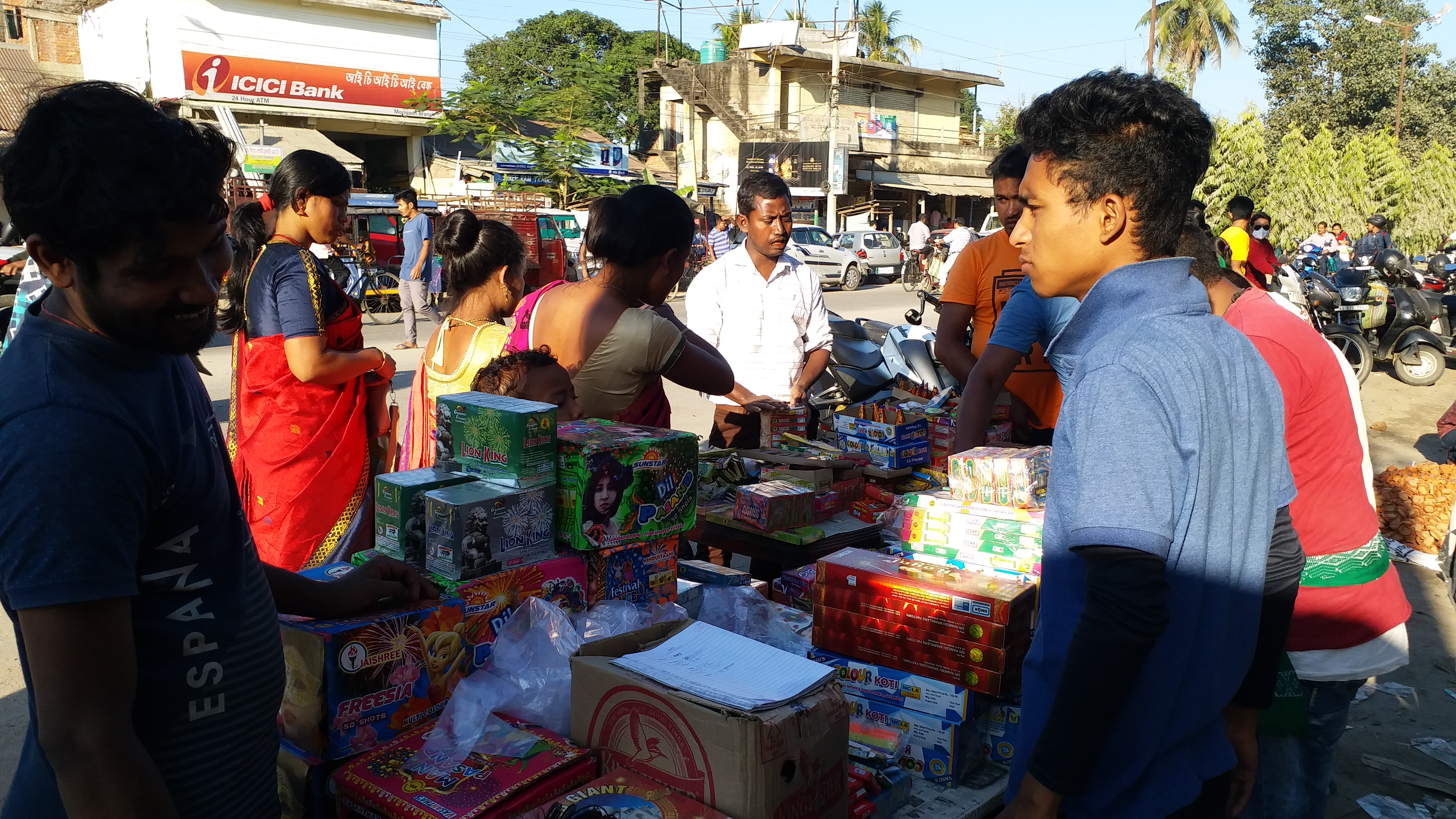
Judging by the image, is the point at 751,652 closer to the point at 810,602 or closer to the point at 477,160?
the point at 810,602

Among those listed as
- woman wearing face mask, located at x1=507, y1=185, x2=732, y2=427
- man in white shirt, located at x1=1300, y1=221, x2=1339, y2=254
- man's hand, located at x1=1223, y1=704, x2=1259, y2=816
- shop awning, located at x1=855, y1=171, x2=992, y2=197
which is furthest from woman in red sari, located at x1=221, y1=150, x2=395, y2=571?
shop awning, located at x1=855, y1=171, x2=992, y2=197

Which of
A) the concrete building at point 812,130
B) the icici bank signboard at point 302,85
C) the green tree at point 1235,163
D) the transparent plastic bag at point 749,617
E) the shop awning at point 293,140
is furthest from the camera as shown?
the concrete building at point 812,130

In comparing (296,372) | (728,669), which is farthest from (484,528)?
(296,372)

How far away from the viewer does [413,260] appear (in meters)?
11.1

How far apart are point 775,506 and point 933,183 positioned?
35314mm

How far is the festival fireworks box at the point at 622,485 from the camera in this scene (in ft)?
7.02

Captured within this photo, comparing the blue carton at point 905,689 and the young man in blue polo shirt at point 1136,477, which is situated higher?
the young man in blue polo shirt at point 1136,477

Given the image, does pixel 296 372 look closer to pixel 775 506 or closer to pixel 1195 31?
pixel 775 506

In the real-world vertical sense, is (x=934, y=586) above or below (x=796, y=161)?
below

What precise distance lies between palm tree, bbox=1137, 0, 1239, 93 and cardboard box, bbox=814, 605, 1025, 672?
40598 millimetres

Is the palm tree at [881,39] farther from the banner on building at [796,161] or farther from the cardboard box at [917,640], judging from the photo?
the cardboard box at [917,640]

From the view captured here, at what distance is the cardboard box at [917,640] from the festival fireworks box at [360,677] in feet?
3.05

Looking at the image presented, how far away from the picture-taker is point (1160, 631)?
4.23 feet

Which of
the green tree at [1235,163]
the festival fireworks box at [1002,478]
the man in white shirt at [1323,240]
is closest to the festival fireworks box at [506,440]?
the festival fireworks box at [1002,478]
